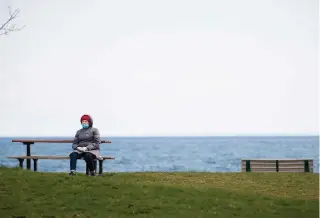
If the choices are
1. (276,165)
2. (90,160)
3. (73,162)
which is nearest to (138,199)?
(90,160)

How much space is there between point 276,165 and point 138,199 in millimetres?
11461

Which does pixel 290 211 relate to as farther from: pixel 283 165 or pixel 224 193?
pixel 283 165

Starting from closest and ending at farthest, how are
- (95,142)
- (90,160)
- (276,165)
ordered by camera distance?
(90,160), (95,142), (276,165)

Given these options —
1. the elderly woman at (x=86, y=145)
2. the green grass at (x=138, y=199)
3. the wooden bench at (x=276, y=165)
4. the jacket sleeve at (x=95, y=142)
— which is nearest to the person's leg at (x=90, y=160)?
the elderly woman at (x=86, y=145)

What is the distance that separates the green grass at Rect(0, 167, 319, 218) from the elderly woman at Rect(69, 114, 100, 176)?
1196 millimetres

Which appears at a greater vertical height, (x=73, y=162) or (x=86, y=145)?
(x=86, y=145)

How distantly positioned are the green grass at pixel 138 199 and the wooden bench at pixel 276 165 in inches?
232

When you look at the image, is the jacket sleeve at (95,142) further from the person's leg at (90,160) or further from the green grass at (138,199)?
the green grass at (138,199)

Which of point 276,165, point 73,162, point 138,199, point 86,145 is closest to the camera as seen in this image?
point 138,199

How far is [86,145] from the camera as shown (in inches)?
698

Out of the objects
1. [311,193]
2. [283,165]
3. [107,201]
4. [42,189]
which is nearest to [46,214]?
[107,201]

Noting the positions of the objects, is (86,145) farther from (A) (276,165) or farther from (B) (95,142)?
(A) (276,165)

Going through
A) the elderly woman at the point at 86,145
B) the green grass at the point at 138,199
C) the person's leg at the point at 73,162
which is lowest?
the green grass at the point at 138,199

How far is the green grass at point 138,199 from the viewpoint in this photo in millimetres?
11648
